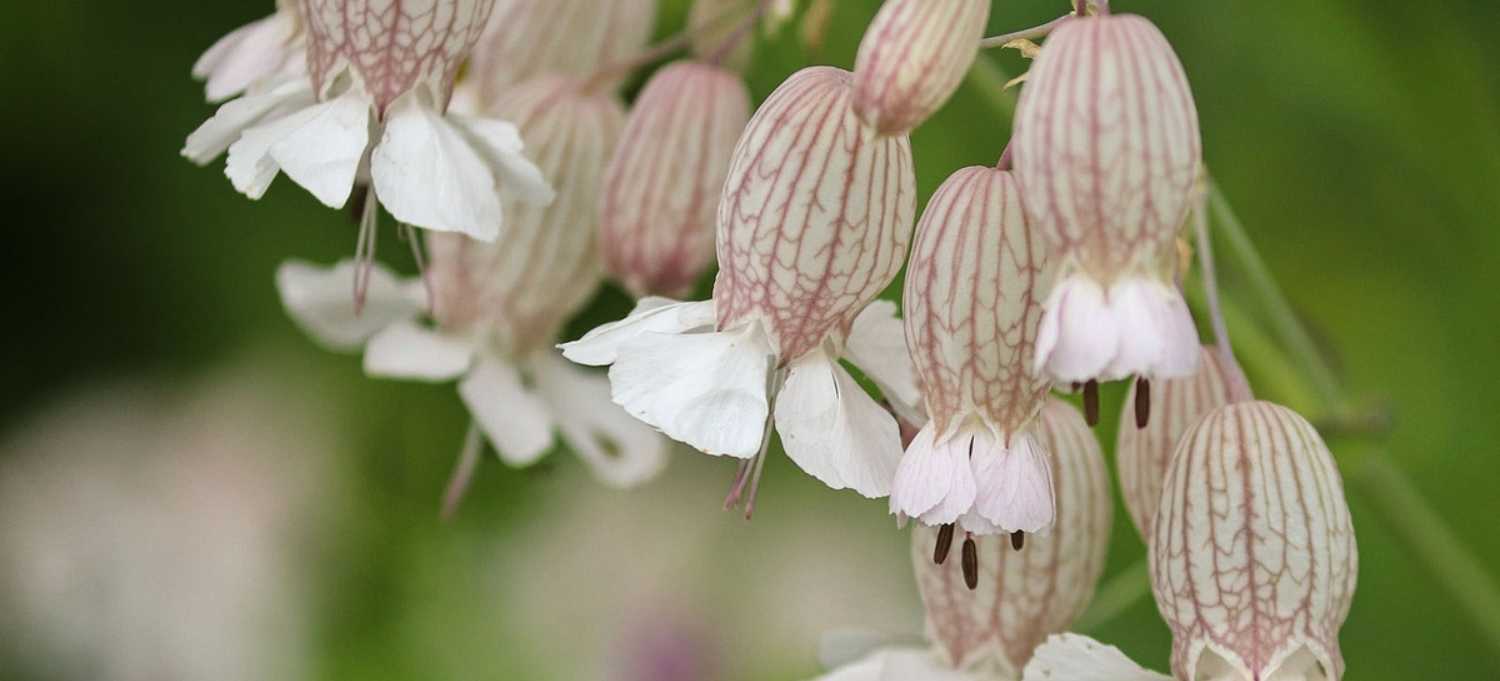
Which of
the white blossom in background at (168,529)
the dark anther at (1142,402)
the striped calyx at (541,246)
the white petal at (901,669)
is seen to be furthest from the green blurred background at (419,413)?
the dark anther at (1142,402)

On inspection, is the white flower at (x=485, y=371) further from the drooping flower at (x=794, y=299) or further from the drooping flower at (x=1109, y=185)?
the drooping flower at (x=1109, y=185)

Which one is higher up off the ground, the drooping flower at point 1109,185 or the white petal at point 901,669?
the drooping flower at point 1109,185

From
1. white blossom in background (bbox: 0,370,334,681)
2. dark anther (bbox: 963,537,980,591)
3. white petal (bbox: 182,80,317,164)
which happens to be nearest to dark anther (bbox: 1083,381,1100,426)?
dark anther (bbox: 963,537,980,591)

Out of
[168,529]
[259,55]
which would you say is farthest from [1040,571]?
[168,529]

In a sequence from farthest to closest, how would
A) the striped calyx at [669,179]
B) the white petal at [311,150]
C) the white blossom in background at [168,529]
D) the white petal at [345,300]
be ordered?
the white blossom in background at [168,529] < the white petal at [345,300] < the striped calyx at [669,179] < the white petal at [311,150]

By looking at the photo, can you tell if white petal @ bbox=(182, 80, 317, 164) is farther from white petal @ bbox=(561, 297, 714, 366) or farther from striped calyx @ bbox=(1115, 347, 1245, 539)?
striped calyx @ bbox=(1115, 347, 1245, 539)

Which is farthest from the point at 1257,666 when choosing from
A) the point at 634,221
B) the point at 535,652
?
the point at 535,652
